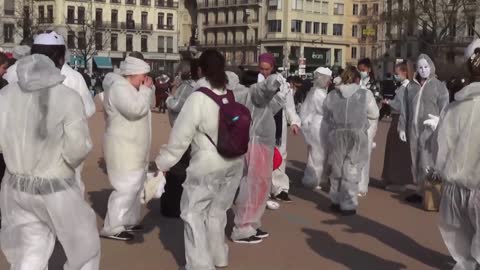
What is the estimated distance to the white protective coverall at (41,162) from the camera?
4.30 meters

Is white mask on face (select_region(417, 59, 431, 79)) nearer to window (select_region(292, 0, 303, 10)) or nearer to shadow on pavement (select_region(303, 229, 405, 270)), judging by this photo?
shadow on pavement (select_region(303, 229, 405, 270))

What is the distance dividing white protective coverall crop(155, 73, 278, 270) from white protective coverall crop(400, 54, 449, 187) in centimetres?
416

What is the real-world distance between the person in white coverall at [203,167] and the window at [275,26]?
272 feet

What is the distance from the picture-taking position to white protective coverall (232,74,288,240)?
7.09m

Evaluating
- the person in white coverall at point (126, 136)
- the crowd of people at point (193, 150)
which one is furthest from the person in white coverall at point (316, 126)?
the person in white coverall at point (126, 136)

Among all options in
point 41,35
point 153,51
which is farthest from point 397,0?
point 41,35

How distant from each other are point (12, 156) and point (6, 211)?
0.35 meters

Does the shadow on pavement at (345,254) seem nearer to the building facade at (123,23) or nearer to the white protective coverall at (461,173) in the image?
the white protective coverall at (461,173)

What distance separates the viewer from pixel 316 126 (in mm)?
10414

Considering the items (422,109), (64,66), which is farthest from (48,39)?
(422,109)

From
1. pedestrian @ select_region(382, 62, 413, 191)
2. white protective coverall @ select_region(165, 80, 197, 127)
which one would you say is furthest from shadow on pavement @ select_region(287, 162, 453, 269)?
white protective coverall @ select_region(165, 80, 197, 127)

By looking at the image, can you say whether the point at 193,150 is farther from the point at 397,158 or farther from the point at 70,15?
the point at 70,15

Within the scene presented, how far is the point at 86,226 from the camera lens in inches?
176

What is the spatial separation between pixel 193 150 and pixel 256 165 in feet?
5.12
